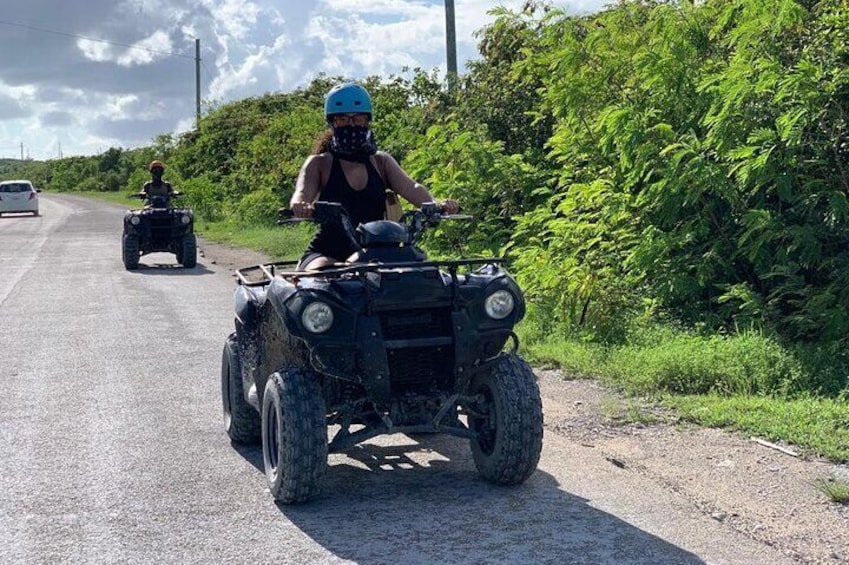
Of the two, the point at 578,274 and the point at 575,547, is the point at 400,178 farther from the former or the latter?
the point at 578,274

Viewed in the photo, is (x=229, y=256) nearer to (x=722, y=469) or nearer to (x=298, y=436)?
(x=722, y=469)

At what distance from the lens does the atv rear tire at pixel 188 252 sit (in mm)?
18375

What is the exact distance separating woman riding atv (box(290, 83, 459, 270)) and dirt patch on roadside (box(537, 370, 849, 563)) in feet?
5.88

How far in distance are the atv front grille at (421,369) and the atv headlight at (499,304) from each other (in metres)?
0.28

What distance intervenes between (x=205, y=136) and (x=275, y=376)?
39.7 metres

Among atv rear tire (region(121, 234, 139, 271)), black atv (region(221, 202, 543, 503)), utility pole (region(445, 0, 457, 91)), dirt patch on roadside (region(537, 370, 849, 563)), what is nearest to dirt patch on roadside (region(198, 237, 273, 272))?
atv rear tire (region(121, 234, 139, 271))

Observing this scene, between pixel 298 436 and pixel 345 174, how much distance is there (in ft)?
5.72

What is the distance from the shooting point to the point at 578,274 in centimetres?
966

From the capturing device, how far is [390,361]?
509 centimetres

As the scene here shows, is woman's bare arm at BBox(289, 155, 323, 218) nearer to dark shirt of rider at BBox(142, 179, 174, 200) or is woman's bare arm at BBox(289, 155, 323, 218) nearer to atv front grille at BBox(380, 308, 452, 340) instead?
atv front grille at BBox(380, 308, 452, 340)

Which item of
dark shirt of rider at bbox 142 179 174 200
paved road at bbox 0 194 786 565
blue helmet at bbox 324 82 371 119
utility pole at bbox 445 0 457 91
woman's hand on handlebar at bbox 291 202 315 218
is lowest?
paved road at bbox 0 194 786 565

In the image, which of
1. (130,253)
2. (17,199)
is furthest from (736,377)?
(17,199)

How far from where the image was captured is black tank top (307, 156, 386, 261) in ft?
19.0

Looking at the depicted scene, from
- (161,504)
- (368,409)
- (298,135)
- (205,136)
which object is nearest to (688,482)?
(368,409)
